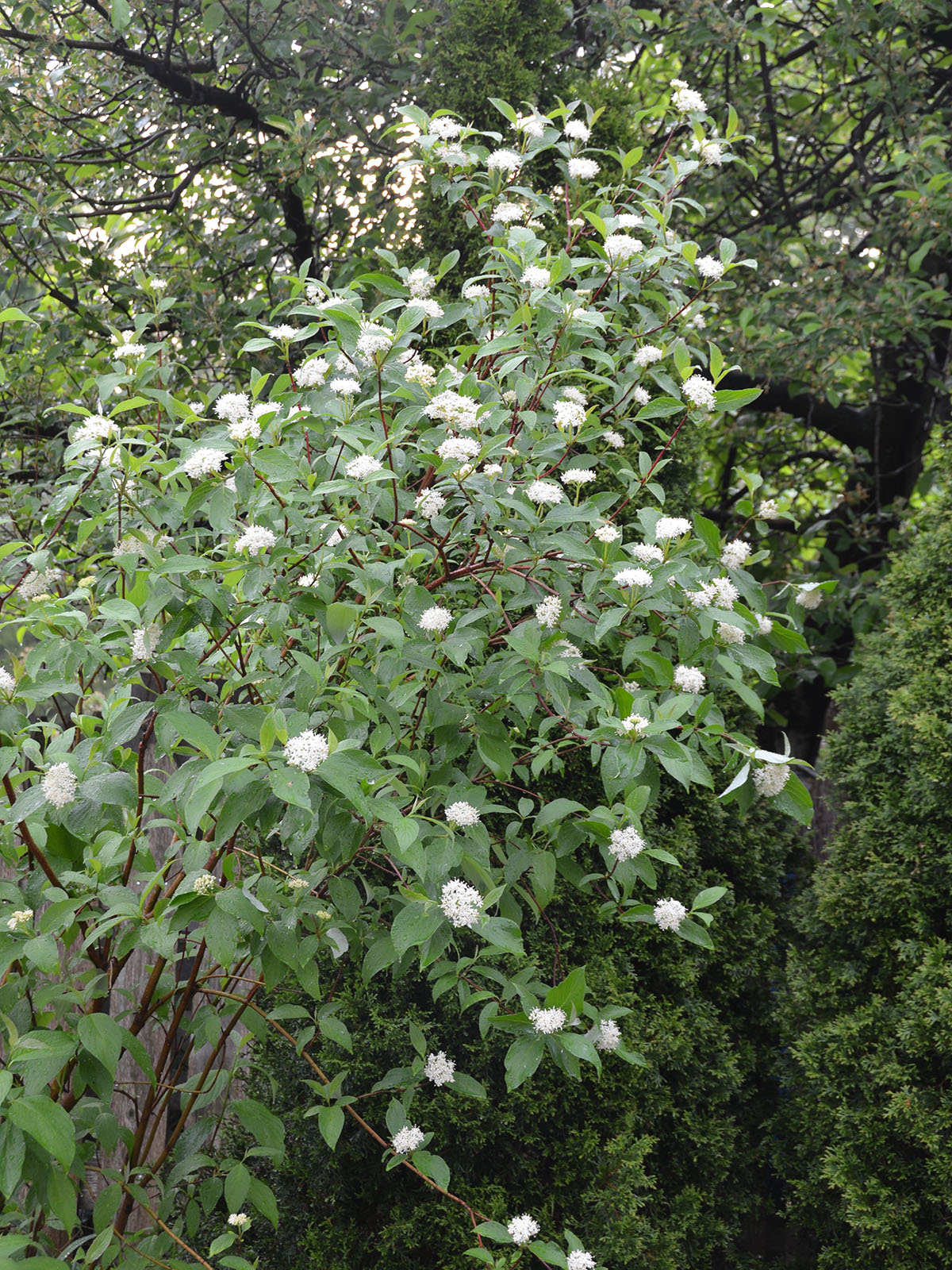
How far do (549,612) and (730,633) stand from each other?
0.34 metres

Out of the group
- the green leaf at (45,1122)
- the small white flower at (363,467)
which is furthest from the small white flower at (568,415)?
the green leaf at (45,1122)

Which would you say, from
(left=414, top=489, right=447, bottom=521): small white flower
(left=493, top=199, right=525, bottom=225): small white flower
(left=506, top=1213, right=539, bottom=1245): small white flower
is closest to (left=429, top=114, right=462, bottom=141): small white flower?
(left=493, top=199, right=525, bottom=225): small white flower

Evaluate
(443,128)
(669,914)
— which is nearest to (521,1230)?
(669,914)

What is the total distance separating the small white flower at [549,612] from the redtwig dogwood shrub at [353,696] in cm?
2

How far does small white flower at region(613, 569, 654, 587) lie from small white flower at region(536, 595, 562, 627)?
0.11 meters

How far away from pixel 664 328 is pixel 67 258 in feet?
8.78

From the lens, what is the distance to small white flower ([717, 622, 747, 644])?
1770 millimetres

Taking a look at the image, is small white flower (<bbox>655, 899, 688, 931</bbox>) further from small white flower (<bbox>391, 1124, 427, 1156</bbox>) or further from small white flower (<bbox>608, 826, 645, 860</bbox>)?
small white flower (<bbox>391, 1124, 427, 1156</bbox>)

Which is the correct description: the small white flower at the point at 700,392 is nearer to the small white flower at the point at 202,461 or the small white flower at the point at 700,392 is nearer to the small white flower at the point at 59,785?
the small white flower at the point at 202,461

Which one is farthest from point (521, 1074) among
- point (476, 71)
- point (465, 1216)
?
point (476, 71)

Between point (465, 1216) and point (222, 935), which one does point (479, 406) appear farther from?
point (465, 1216)

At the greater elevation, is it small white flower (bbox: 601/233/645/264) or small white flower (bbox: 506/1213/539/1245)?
small white flower (bbox: 601/233/645/264)

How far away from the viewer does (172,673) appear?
1.77m

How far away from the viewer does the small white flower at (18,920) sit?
1562 millimetres
